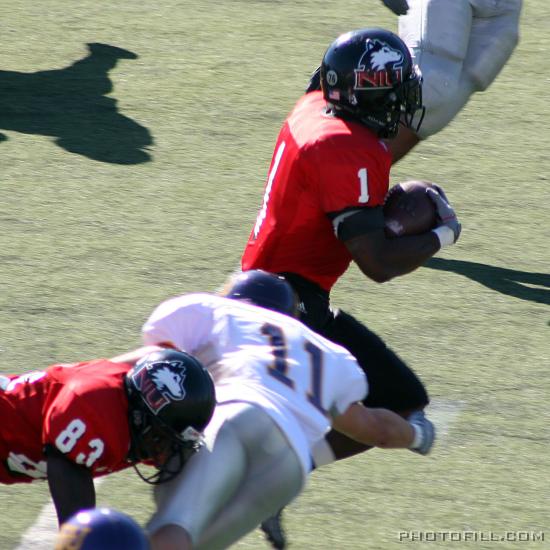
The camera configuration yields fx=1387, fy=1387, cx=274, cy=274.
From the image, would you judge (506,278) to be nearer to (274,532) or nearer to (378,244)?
(378,244)

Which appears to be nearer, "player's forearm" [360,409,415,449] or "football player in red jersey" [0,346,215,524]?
"football player in red jersey" [0,346,215,524]

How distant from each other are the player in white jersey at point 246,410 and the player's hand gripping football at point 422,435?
26.0 inches

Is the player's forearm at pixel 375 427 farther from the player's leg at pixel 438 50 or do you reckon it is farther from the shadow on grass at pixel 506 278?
the player's leg at pixel 438 50

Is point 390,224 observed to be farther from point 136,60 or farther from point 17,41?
point 17,41

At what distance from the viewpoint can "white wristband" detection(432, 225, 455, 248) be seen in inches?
202

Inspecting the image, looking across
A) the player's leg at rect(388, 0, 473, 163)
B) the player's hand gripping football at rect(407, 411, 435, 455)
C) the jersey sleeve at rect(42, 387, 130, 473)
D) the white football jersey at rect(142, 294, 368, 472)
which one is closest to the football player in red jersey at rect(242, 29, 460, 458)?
the player's hand gripping football at rect(407, 411, 435, 455)

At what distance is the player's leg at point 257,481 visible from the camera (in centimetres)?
395

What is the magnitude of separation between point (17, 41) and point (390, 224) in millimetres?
6221

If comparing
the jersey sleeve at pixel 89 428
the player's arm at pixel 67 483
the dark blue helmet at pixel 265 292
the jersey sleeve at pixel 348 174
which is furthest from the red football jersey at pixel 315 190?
the player's arm at pixel 67 483

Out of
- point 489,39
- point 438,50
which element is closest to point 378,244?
point 438,50

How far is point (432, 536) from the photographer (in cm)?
482

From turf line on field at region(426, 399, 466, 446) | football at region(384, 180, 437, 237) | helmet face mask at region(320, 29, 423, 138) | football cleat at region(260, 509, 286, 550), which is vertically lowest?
turf line on field at region(426, 399, 466, 446)

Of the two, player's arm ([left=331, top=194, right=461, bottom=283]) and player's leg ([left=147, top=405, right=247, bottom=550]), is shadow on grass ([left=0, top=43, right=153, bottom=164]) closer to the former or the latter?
player's arm ([left=331, top=194, right=461, bottom=283])

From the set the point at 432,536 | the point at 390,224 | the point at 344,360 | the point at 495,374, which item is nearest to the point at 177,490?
the point at 344,360
